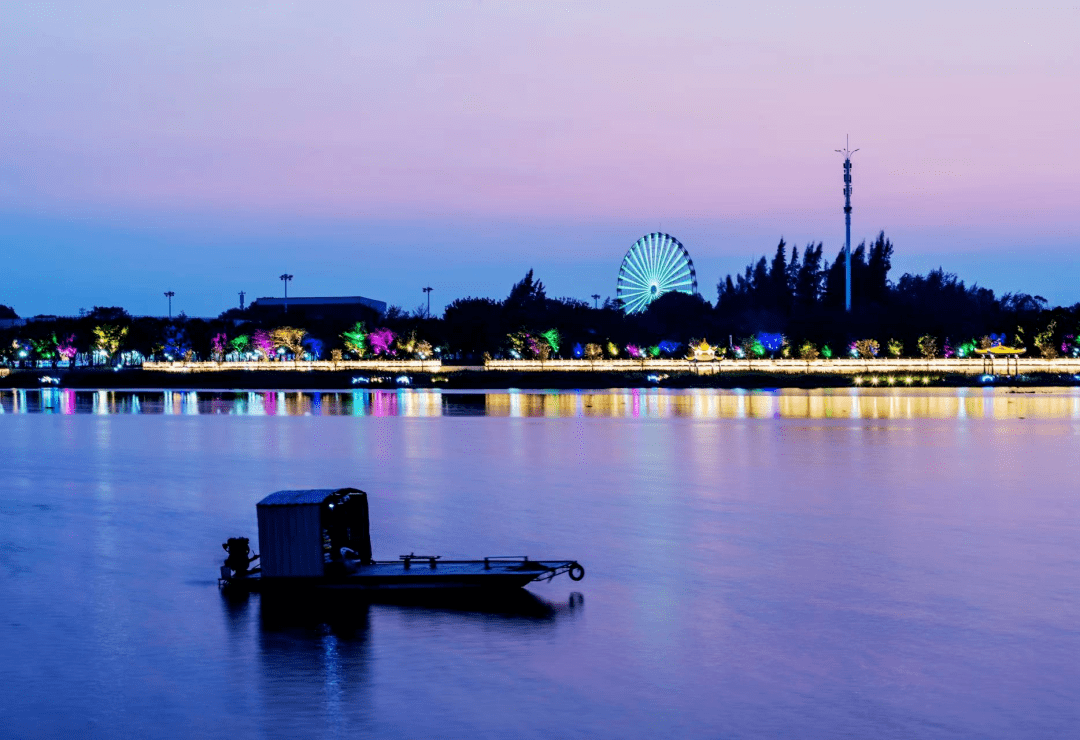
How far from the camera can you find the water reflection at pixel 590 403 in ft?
297

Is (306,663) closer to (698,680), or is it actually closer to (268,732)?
(268,732)

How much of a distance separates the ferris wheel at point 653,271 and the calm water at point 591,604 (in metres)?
77.4

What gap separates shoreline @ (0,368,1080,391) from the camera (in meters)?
134

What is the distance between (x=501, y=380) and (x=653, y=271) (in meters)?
23.5

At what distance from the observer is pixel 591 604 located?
23156mm

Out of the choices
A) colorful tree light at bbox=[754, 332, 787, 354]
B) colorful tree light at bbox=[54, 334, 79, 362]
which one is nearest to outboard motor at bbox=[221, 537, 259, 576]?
colorful tree light at bbox=[754, 332, 787, 354]

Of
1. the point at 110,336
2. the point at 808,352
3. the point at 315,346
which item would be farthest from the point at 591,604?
the point at 110,336

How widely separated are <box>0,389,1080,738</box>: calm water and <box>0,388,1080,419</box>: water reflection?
3105cm

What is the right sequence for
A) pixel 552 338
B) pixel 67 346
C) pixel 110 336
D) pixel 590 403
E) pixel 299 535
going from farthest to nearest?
pixel 67 346, pixel 110 336, pixel 552 338, pixel 590 403, pixel 299 535

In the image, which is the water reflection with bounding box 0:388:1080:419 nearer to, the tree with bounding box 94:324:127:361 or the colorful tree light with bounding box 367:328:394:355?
the colorful tree light with bounding box 367:328:394:355

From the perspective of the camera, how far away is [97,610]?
2352 centimetres

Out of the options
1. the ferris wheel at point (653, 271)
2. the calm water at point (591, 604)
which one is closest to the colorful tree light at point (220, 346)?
the ferris wheel at point (653, 271)

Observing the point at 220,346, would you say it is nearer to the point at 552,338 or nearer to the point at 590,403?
the point at 552,338

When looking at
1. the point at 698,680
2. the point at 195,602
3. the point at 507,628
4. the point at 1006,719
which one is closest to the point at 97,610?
the point at 195,602
